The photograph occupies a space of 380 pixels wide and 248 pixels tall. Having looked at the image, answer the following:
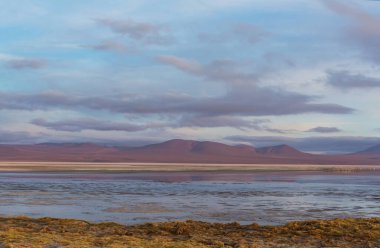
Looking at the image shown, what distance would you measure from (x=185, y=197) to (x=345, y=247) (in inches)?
649

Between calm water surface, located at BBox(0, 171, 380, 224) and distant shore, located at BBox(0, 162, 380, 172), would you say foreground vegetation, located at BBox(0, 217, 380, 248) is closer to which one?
calm water surface, located at BBox(0, 171, 380, 224)

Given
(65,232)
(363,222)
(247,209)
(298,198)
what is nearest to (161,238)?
(65,232)

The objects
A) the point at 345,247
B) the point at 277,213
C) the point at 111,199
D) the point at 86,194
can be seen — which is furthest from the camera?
the point at 86,194

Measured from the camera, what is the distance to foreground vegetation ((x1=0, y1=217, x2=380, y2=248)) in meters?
14.8

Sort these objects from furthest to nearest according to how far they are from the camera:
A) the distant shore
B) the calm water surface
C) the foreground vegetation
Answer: the distant shore, the calm water surface, the foreground vegetation

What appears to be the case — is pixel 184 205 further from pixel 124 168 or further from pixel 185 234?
pixel 124 168

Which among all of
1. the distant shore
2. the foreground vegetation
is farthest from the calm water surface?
the distant shore

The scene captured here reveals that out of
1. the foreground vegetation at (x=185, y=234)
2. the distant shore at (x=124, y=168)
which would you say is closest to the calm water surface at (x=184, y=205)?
the foreground vegetation at (x=185, y=234)

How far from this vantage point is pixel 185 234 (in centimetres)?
1697

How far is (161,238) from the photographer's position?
15.8m

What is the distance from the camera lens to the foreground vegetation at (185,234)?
48.4 feet

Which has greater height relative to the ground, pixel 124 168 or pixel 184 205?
pixel 124 168

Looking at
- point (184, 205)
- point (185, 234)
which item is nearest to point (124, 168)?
point (184, 205)

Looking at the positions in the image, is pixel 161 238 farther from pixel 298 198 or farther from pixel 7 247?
pixel 298 198
